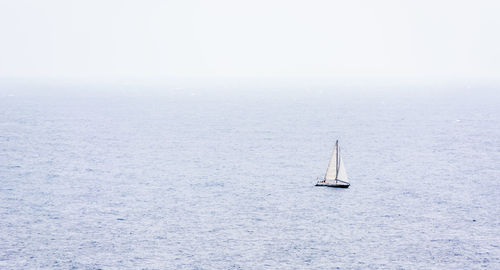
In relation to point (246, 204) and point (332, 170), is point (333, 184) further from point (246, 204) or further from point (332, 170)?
point (246, 204)

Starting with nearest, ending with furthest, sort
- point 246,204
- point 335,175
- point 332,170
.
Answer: point 246,204 < point 332,170 < point 335,175

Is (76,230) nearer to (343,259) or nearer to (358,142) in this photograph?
(343,259)

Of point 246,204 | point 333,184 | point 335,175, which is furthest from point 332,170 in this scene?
point 246,204

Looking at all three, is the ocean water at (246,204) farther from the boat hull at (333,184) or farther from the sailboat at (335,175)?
the sailboat at (335,175)

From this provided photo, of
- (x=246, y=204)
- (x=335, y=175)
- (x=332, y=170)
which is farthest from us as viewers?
(x=335, y=175)

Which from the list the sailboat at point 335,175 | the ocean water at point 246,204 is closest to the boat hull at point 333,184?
the sailboat at point 335,175

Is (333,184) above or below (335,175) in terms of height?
below

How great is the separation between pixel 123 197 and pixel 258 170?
104 ft

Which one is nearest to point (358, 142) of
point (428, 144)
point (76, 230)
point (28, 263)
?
point (428, 144)

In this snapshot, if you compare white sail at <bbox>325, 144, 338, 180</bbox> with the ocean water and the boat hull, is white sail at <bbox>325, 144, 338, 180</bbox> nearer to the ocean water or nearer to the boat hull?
the boat hull

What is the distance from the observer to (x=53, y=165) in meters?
124

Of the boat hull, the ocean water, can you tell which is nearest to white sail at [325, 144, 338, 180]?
the boat hull

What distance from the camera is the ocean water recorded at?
72.0 m

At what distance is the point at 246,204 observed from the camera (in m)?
93.7
